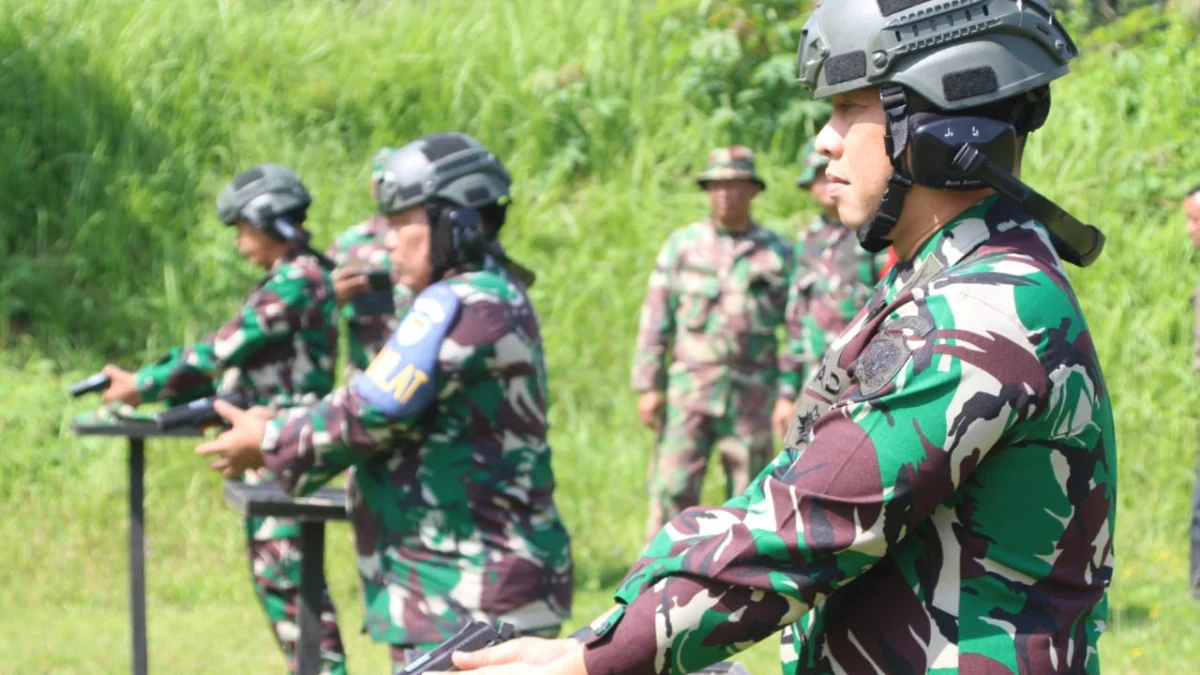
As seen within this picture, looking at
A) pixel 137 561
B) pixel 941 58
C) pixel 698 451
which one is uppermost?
pixel 941 58

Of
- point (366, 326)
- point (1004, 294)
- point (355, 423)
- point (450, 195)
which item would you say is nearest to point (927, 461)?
point (1004, 294)

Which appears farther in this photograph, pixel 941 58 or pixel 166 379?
pixel 166 379

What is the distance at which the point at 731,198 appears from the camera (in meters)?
8.92

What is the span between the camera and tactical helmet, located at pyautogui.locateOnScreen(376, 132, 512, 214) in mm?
4383

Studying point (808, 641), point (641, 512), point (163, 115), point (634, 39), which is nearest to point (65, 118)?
point (163, 115)

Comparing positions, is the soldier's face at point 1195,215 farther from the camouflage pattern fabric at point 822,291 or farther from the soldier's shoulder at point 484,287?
the soldier's shoulder at point 484,287

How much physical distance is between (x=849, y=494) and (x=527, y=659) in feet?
1.79

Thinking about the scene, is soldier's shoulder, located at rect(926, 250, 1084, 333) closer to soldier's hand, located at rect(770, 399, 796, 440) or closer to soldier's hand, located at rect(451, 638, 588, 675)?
soldier's hand, located at rect(451, 638, 588, 675)

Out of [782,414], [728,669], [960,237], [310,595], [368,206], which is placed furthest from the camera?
[368,206]

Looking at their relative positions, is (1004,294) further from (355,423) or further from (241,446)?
(241,446)

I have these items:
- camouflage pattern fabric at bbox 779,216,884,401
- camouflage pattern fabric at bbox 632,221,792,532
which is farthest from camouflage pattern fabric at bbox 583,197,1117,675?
camouflage pattern fabric at bbox 632,221,792,532

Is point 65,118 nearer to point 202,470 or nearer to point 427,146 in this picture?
point 202,470

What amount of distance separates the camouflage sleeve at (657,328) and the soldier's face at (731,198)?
330mm

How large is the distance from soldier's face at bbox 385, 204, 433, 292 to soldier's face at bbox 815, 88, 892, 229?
2.16m
